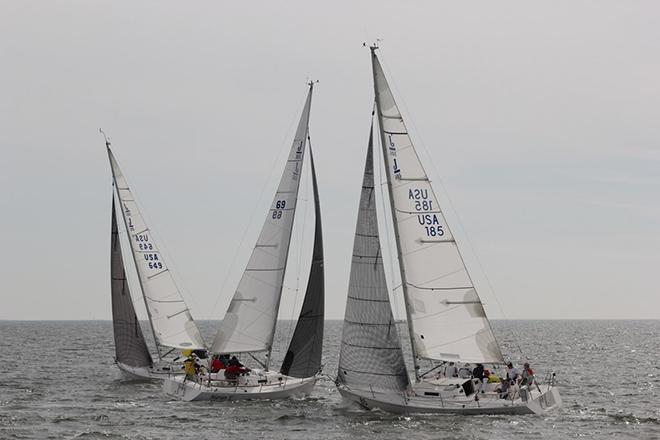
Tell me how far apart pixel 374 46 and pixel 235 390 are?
12.4 meters

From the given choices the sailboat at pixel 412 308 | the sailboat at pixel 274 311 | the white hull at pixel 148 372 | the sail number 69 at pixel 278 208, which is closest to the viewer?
the sailboat at pixel 412 308

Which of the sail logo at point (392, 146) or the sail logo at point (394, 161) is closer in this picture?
the sail logo at point (394, 161)

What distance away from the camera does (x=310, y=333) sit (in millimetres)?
35375

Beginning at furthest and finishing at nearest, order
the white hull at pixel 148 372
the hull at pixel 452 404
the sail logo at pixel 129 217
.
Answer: the sail logo at pixel 129 217, the white hull at pixel 148 372, the hull at pixel 452 404

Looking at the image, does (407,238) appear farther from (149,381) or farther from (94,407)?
(149,381)

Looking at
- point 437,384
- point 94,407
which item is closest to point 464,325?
point 437,384

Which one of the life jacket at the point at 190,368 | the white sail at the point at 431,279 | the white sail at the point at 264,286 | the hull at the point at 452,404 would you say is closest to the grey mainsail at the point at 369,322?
the hull at the point at 452,404

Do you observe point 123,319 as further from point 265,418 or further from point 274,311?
point 265,418

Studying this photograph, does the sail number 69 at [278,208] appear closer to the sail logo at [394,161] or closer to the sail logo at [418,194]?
the sail logo at [394,161]

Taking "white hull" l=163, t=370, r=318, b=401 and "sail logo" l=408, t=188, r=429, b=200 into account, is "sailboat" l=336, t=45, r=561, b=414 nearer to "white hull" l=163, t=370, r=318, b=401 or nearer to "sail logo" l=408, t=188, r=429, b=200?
"sail logo" l=408, t=188, r=429, b=200

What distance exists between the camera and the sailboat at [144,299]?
4309 centimetres

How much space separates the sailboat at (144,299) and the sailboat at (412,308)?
1468cm

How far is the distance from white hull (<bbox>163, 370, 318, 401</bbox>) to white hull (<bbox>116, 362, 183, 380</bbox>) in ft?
21.3

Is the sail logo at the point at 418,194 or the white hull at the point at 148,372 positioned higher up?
the sail logo at the point at 418,194
